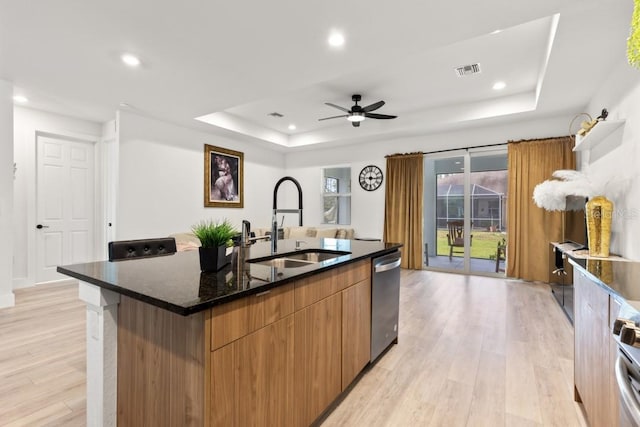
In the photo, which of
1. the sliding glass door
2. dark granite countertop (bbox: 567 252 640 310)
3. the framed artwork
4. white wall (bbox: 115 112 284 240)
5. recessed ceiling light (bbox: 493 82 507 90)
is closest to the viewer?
dark granite countertop (bbox: 567 252 640 310)

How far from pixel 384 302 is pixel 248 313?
4.75ft

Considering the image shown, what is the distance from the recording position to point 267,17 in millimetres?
2400

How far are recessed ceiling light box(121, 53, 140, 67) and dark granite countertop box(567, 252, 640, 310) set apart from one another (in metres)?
3.93

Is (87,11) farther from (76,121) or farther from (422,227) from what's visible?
(422,227)

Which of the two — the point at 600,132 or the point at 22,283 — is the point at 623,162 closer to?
the point at 600,132

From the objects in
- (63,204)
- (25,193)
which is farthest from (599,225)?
(25,193)

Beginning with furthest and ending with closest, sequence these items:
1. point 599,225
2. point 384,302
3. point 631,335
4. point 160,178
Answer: point 160,178 → point 599,225 → point 384,302 → point 631,335

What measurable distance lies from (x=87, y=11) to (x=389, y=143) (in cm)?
516

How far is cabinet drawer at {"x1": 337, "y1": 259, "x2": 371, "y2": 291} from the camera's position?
1823 mm

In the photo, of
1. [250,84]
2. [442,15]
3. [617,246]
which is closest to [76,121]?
[250,84]

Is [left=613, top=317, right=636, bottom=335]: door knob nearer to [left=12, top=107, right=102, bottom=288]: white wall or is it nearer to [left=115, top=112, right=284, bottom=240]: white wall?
[left=115, top=112, right=284, bottom=240]: white wall

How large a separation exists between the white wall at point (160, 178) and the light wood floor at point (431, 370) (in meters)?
1.52

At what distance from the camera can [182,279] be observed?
1.33 m

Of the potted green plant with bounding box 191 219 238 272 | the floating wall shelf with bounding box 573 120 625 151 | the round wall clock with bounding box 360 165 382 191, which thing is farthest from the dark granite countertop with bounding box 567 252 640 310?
the round wall clock with bounding box 360 165 382 191
